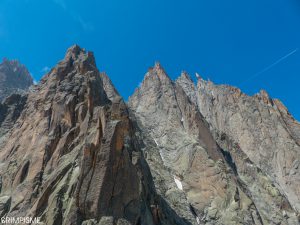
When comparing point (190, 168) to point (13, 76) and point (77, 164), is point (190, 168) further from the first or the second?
point (13, 76)

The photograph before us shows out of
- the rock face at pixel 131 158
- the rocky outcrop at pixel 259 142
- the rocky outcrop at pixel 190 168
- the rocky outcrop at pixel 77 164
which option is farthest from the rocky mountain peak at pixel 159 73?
the rocky outcrop at pixel 77 164

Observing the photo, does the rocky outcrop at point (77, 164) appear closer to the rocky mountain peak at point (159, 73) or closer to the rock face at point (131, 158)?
the rock face at point (131, 158)

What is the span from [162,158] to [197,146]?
817 cm

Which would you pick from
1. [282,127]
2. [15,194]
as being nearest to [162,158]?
[15,194]

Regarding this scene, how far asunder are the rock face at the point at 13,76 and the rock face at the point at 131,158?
78.4m

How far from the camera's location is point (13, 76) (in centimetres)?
18212

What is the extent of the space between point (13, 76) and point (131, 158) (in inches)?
6357

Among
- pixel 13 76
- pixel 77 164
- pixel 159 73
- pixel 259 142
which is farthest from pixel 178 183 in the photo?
pixel 13 76

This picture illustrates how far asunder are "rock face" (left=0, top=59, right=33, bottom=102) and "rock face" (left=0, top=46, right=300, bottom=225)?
257 feet

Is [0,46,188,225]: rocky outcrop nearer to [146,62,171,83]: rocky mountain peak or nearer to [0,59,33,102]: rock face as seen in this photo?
[146,62,171,83]: rocky mountain peak

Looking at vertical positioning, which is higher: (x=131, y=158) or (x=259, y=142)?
(x=259, y=142)

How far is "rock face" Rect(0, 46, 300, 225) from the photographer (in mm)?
33000

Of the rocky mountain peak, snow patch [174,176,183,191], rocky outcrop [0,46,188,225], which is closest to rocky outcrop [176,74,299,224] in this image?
snow patch [174,176,183,191]

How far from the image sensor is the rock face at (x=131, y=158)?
33000 mm
